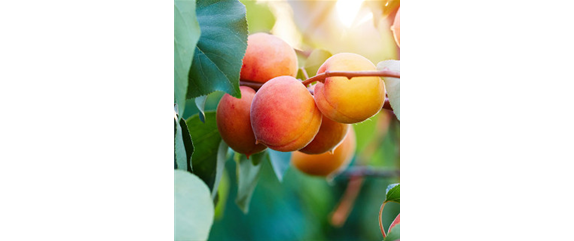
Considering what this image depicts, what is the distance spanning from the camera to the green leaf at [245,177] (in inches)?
25.9

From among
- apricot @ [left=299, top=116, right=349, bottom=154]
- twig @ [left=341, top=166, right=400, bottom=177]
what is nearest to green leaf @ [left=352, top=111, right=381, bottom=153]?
twig @ [left=341, top=166, right=400, bottom=177]

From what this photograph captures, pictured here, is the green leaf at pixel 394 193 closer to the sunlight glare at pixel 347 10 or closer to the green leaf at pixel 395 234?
the green leaf at pixel 395 234

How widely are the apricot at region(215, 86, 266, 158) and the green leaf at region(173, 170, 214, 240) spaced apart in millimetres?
139

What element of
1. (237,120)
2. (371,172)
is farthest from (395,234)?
(371,172)

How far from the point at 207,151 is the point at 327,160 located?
20 cm

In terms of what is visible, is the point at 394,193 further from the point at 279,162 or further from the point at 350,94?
the point at 279,162

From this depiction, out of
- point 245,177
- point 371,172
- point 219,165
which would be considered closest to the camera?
point 219,165

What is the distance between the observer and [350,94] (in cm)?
40

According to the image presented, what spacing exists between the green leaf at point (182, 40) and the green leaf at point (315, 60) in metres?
0.27

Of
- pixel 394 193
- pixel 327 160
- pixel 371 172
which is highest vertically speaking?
pixel 394 193

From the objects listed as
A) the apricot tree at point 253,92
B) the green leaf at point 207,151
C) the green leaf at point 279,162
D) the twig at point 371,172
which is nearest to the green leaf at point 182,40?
the apricot tree at point 253,92
